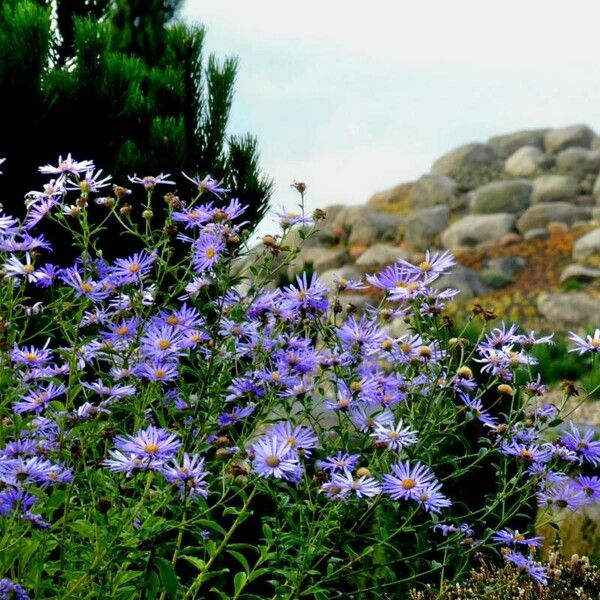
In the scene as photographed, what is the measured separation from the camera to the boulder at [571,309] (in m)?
13.7

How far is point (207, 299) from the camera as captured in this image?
9.58 ft

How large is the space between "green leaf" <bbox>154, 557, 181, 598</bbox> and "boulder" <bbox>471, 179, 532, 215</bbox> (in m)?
16.6

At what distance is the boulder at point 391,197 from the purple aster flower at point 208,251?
18009 millimetres

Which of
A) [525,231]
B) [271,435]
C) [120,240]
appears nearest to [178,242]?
[120,240]

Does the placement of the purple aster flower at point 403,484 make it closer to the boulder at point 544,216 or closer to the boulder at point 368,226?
the boulder at point 544,216

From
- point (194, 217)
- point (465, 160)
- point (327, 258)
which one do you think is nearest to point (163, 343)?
point (194, 217)

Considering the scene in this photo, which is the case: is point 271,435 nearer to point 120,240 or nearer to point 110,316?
point 110,316

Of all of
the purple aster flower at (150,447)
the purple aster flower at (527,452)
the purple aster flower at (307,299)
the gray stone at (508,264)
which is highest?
the purple aster flower at (307,299)

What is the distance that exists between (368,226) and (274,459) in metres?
16.2

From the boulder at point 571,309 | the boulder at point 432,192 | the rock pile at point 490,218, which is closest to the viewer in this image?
the boulder at point 571,309

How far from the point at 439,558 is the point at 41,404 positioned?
234 centimetres

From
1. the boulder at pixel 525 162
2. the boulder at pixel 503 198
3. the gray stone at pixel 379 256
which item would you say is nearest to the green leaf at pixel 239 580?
the gray stone at pixel 379 256

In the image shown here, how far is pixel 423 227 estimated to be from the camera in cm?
1800

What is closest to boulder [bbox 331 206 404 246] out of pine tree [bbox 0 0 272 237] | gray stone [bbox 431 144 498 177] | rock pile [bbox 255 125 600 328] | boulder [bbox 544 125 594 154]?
rock pile [bbox 255 125 600 328]
